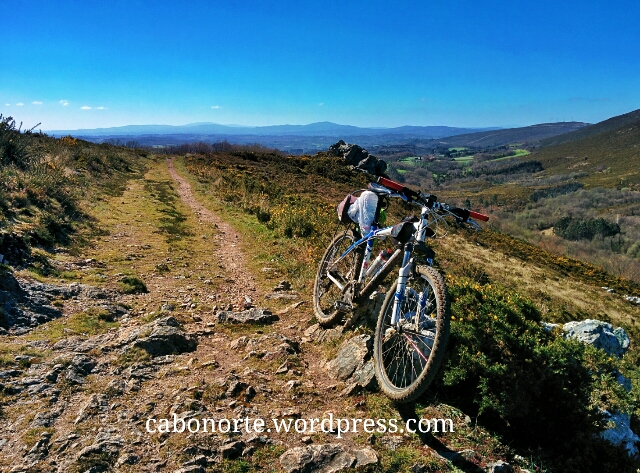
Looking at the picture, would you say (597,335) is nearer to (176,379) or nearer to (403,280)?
(403,280)

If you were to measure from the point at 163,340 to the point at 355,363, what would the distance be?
8.34 feet

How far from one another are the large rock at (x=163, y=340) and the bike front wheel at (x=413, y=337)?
2.70 metres

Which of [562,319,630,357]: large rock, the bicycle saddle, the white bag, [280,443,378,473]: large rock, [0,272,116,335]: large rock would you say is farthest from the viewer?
[562,319,630,357]: large rock

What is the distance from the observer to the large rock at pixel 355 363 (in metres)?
3.96

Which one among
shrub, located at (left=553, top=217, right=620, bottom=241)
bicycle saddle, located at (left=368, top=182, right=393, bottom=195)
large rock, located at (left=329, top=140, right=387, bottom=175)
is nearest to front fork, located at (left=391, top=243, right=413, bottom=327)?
bicycle saddle, located at (left=368, top=182, right=393, bottom=195)

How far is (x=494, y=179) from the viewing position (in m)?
161

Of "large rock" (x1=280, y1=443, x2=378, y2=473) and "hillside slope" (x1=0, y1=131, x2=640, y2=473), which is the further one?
"hillside slope" (x1=0, y1=131, x2=640, y2=473)

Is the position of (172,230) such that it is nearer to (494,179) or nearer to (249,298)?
(249,298)

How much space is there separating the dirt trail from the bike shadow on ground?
438 centimetres

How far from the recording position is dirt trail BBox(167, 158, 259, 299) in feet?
26.4

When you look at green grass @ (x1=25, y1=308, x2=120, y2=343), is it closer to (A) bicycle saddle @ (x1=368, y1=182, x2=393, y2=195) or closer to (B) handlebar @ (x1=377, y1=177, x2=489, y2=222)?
(A) bicycle saddle @ (x1=368, y1=182, x2=393, y2=195)

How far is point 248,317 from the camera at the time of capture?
19.7ft

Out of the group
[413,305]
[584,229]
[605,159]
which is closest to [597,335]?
[413,305]

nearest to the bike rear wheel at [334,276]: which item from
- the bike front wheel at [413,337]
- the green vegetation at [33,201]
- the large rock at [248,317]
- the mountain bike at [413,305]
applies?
the mountain bike at [413,305]
